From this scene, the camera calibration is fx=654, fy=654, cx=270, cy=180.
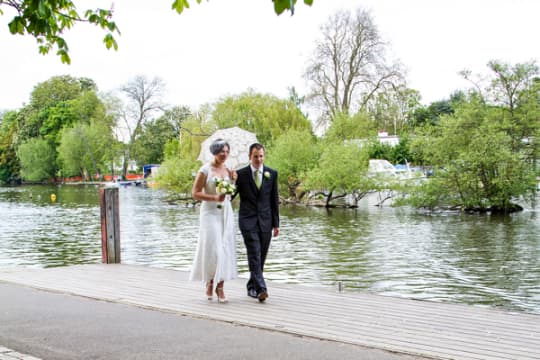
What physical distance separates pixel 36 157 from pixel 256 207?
97139 mm

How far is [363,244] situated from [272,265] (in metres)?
5.23

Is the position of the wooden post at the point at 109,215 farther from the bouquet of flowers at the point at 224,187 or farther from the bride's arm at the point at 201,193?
the bouquet of flowers at the point at 224,187

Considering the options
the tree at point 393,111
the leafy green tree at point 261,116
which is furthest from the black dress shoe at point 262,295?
the tree at point 393,111

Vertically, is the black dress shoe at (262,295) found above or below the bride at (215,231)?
below

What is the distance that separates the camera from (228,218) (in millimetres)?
7996

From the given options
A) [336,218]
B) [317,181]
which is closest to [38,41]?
[336,218]

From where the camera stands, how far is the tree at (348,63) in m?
51.2

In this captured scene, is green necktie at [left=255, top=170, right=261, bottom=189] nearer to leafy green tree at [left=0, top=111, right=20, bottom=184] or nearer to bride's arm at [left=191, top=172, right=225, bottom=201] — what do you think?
bride's arm at [left=191, top=172, right=225, bottom=201]

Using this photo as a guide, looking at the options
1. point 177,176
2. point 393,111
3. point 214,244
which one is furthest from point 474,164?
point 393,111

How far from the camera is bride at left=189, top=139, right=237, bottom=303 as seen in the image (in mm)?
7832

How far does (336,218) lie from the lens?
30594mm

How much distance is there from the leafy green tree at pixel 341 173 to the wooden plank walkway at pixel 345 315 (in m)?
29.1

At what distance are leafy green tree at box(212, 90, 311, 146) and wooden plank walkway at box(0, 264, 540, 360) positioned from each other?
4367 cm

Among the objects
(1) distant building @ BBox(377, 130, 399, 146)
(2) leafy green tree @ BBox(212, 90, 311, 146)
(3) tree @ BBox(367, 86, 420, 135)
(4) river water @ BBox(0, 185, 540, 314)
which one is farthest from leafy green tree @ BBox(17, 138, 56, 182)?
(4) river water @ BBox(0, 185, 540, 314)
